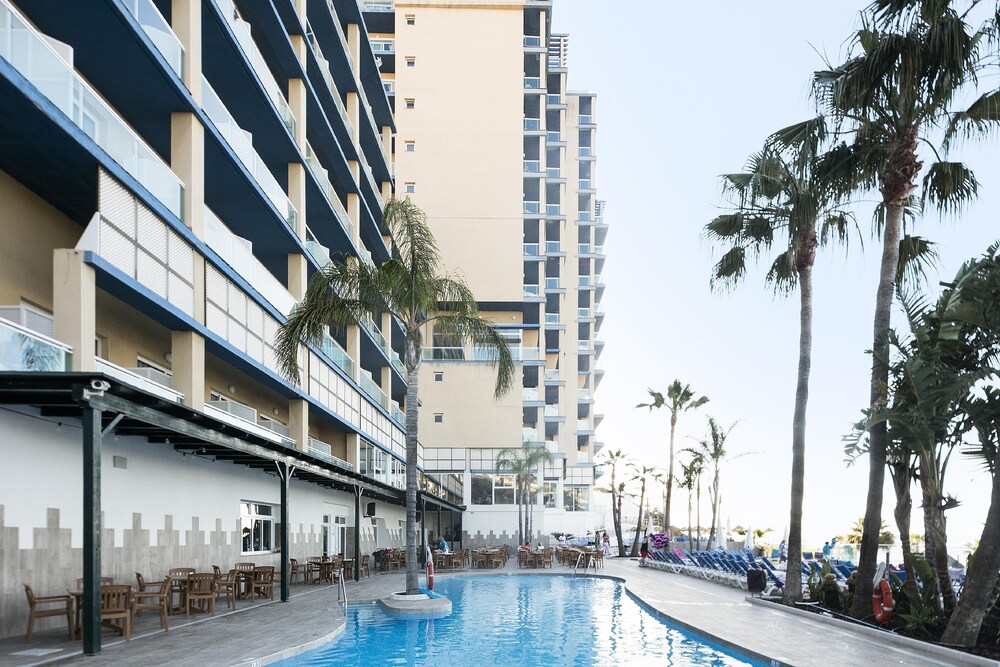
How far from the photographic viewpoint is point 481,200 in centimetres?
6412

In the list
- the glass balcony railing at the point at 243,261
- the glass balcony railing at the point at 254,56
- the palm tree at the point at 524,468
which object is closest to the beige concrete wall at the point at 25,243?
the glass balcony railing at the point at 243,261

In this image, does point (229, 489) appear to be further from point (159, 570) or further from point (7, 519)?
point (7, 519)

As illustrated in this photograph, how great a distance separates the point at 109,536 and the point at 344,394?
18.3m

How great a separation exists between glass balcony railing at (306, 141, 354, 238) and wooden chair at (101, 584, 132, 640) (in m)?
18.7

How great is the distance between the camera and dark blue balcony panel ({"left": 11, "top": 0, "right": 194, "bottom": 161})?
1516 cm

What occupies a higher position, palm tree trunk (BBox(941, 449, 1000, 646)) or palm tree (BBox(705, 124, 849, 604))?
palm tree (BBox(705, 124, 849, 604))

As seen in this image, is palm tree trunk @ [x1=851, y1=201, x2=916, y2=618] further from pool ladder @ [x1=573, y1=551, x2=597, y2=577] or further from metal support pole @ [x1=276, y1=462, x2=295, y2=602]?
pool ladder @ [x1=573, y1=551, x2=597, y2=577]

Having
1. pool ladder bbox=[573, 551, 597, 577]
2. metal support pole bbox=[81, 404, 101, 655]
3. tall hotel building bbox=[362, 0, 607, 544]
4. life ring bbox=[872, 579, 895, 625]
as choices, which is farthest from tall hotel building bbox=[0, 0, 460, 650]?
tall hotel building bbox=[362, 0, 607, 544]

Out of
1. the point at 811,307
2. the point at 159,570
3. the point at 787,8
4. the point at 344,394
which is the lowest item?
the point at 159,570

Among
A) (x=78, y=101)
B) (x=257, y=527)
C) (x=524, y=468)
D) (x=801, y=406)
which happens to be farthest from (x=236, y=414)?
(x=524, y=468)

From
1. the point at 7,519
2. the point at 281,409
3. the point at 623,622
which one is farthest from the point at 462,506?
the point at 7,519

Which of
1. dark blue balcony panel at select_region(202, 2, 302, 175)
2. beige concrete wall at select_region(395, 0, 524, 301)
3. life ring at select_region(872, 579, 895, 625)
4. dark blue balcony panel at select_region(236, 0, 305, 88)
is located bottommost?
life ring at select_region(872, 579, 895, 625)

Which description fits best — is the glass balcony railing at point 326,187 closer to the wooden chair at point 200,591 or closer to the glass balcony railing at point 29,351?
the wooden chair at point 200,591

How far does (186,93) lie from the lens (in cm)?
1848
